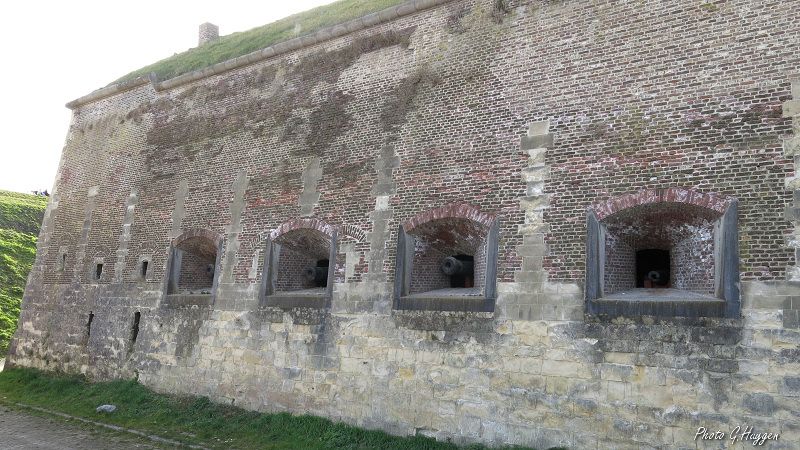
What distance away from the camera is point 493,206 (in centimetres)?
816

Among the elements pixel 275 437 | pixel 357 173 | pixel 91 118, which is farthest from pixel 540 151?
pixel 91 118

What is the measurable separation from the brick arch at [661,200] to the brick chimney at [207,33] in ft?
45.0

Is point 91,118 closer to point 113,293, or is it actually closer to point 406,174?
point 113,293

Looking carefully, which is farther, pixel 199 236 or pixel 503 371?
pixel 199 236

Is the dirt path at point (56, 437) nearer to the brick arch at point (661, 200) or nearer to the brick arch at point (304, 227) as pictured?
the brick arch at point (304, 227)

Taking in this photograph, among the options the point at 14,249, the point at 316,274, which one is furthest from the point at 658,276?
the point at 14,249

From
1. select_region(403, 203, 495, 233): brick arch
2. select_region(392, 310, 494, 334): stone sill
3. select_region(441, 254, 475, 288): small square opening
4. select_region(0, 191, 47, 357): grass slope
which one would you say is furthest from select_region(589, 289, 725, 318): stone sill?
select_region(0, 191, 47, 357): grass slope

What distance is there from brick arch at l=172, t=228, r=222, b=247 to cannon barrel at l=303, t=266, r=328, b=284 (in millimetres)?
1939

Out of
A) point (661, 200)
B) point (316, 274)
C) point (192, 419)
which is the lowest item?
point (192, 419)

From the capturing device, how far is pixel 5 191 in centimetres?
2677

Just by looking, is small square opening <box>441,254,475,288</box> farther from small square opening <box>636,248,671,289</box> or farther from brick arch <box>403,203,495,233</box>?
small square opening <box>636,248,671,289</box>

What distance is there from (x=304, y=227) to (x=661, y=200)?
5794mm

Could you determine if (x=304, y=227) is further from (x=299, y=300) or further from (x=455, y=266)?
(x=455, y=266)

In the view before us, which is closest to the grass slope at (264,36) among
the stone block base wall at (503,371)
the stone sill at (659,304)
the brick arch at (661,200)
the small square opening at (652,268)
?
the brick arch at (661,200)
